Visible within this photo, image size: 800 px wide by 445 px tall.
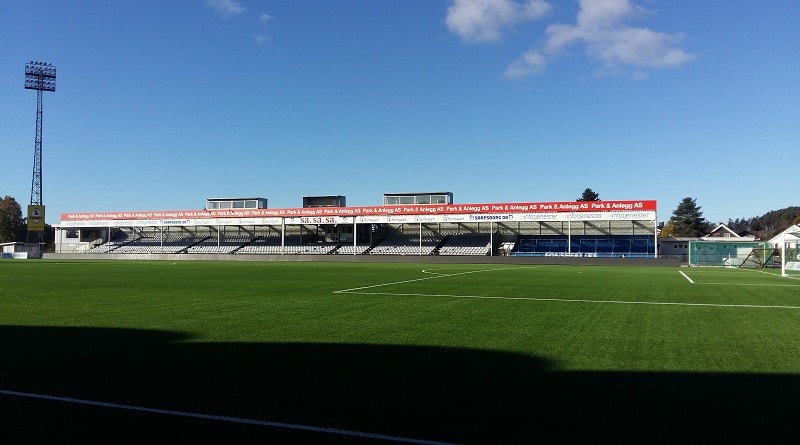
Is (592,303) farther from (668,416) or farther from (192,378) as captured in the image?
(192,378)

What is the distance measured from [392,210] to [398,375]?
5841cm

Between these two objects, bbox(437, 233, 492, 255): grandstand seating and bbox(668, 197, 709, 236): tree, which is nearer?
bbox(437, 233, 492, 255): grandstand seating

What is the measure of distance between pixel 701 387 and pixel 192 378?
210 inches

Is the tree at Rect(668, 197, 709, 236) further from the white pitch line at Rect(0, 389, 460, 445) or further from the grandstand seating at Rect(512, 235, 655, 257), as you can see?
the white pitch line at Rect(0, 389, 460, 445)

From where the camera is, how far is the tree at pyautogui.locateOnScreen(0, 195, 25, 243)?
9988 centimetres

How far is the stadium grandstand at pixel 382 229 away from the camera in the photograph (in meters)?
59.3

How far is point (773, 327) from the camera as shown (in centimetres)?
1015

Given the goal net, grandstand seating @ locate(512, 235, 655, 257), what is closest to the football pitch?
the goal net

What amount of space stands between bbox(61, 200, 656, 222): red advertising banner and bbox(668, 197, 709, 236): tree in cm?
5407

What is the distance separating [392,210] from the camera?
2544 inches

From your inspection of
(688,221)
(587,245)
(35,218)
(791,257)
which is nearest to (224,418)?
(791,257)

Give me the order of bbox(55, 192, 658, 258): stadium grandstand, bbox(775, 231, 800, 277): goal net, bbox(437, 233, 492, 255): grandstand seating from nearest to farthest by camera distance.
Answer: bbox(775, 231, 800, 277): goal net → bbox(55, 192, 658, 258): stadium grandstand → bbox(437, 233, 492, 255): grandstand seating

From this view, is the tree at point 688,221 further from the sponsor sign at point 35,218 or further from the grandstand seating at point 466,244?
the sponsor sign at point 35,218

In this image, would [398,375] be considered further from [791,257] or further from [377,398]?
[791,257]
